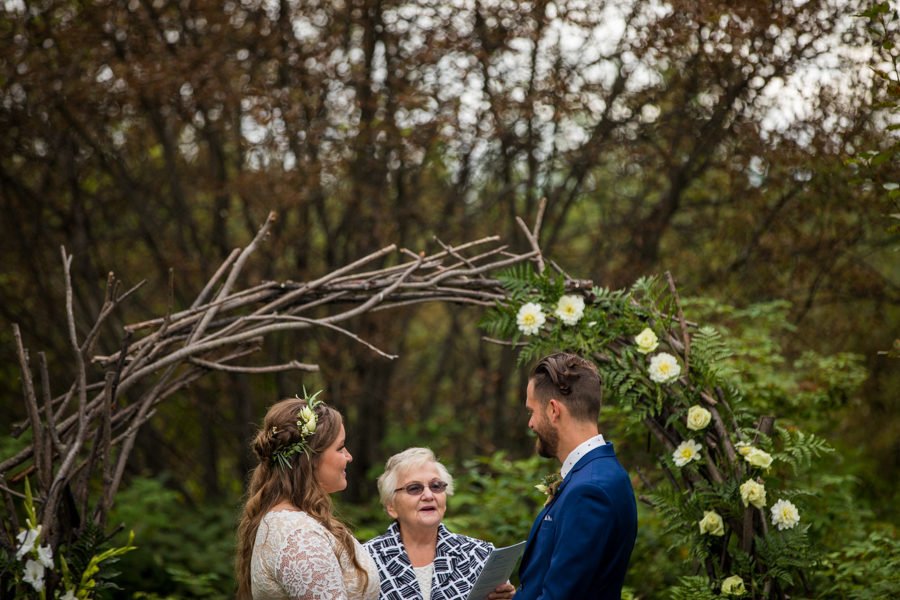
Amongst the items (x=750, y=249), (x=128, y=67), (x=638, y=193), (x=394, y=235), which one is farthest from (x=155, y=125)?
(x=750, y=249)

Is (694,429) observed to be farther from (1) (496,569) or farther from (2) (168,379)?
(2) (168,379)

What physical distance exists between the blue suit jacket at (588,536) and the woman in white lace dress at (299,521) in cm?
66

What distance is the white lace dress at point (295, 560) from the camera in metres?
2.78

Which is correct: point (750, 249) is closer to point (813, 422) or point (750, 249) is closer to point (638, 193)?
point (638, 193)

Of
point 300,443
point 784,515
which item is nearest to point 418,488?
point 300,443

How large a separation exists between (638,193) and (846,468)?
120 inches

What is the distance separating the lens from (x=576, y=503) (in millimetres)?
2697

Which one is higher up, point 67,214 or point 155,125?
point 155,125

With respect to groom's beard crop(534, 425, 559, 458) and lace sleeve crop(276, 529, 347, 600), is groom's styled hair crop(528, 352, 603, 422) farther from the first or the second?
lace sleeve crop(276, 529, 347, 600)

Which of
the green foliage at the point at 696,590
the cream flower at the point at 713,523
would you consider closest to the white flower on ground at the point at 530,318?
the cream flower at the point at 713,523

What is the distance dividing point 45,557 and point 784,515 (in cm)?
293

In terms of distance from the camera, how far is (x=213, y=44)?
6.83m

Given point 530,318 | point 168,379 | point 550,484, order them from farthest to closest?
point 168,379 < point 530,318 < point 550,484

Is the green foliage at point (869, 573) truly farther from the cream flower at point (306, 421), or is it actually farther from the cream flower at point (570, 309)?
the cream flower at point (306, 421)
